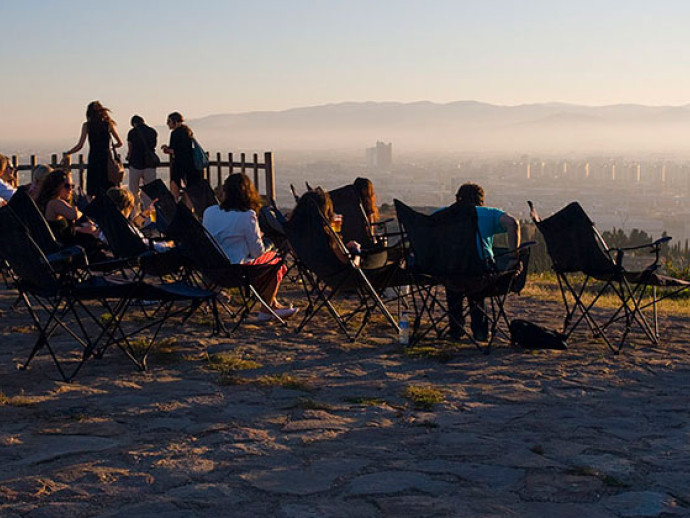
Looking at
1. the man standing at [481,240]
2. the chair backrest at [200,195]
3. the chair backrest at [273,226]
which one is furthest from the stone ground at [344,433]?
the chair backrest at [200,195]

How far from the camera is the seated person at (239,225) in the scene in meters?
7.34

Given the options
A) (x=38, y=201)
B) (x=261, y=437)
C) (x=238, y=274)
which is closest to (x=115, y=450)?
(x=261, y=437)

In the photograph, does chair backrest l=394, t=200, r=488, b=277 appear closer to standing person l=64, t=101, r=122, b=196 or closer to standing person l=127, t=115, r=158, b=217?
standing person l=64, t=101, r=122, b=196

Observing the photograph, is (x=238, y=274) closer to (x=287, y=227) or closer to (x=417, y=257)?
(x=287, y=227)

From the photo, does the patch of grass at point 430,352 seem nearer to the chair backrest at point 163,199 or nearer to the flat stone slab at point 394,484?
the flat stone slab at point 394,484

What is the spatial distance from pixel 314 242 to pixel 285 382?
1.58 metres

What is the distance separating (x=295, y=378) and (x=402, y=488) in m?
2.02

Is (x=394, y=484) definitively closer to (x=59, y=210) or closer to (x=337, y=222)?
(x=59, y=210)

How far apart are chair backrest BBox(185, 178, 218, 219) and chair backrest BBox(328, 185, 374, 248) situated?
1903 mm

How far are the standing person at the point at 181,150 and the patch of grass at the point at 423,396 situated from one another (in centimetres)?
763

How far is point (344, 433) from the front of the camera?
15.4 ft

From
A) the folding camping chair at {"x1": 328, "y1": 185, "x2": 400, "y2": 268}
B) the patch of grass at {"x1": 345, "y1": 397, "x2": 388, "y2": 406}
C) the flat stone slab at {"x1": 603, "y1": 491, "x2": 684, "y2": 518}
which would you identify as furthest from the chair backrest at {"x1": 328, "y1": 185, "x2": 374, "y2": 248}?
the flat stone slab at {"x1": 603, "y1": 491, "x2": 684, "y2": 518}

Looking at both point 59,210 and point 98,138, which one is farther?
point 98,138

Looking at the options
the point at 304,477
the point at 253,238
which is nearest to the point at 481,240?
the point at 253,238
